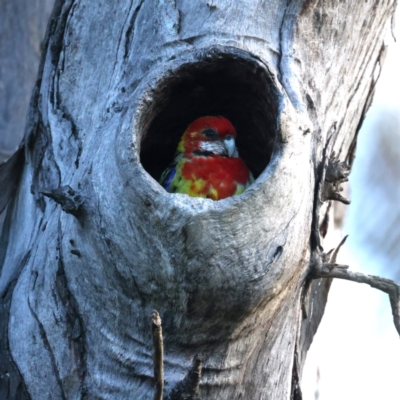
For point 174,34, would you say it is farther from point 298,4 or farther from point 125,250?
point 125,250

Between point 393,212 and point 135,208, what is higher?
point 393,212

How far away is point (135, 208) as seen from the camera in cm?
252

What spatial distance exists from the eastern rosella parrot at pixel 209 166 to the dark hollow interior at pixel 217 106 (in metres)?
0.07

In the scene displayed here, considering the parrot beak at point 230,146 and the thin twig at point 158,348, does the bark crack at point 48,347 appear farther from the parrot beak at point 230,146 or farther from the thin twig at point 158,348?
the parrot beak at point 230,146

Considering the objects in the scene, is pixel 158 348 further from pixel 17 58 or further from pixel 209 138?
pixel 17 58

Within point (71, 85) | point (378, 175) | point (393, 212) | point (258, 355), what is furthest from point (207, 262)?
point (378, 175)

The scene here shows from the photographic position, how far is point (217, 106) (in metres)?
3.77

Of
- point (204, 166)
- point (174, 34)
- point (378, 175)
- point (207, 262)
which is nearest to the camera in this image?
point (207, 262)

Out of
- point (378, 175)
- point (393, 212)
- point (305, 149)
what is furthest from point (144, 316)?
point (378, 175)

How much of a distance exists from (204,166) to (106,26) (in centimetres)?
102

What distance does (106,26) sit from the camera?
3.35 metres

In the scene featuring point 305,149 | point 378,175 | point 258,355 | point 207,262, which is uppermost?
point 378,175

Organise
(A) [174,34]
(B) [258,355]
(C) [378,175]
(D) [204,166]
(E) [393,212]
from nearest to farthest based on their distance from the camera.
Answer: (B) [258,355] → (A) [174,34] → (D) [204,166] → (E) [393,212] → (C) [378,175]

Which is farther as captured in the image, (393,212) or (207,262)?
(393,212)
